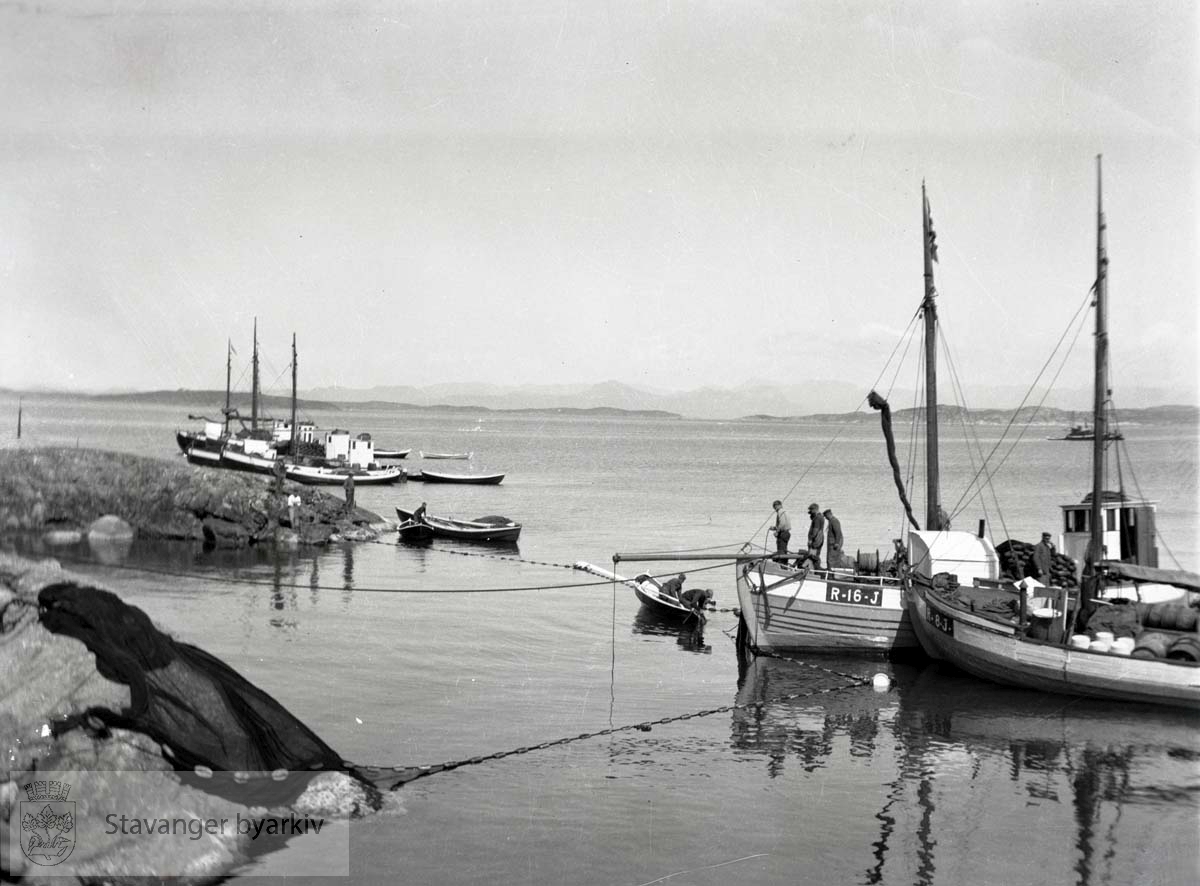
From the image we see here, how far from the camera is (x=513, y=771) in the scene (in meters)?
14.6

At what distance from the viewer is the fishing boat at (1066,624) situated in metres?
18.9

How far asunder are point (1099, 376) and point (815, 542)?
6.64 meters

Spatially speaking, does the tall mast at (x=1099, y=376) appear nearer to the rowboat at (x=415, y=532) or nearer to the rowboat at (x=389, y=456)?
the rowboat at (x=415, y=532)

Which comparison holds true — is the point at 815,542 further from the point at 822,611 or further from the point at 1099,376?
the point at 1099,376

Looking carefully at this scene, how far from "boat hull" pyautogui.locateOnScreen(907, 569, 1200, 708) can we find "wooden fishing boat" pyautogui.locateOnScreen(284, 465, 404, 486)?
41.7 m

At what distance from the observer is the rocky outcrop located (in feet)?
127

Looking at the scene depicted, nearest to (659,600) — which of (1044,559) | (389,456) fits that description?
(1044,559)

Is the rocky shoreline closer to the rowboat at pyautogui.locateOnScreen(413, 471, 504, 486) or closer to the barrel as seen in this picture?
the barrel

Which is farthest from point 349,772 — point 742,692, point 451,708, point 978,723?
point 978,723

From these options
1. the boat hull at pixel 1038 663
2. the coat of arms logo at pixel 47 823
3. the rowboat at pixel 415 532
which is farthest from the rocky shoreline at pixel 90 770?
the rowboat at pixel 415 532

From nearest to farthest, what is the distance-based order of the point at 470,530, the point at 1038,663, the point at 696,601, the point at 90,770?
1. the point at 90,770
2. the point at 1038,663
3. the point at 696,601
4. the point at 470,530

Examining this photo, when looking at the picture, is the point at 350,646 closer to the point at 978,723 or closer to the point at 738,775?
the point at 738,775

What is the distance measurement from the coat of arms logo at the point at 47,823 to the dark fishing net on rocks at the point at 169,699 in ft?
1.97

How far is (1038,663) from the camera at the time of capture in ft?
65.4
